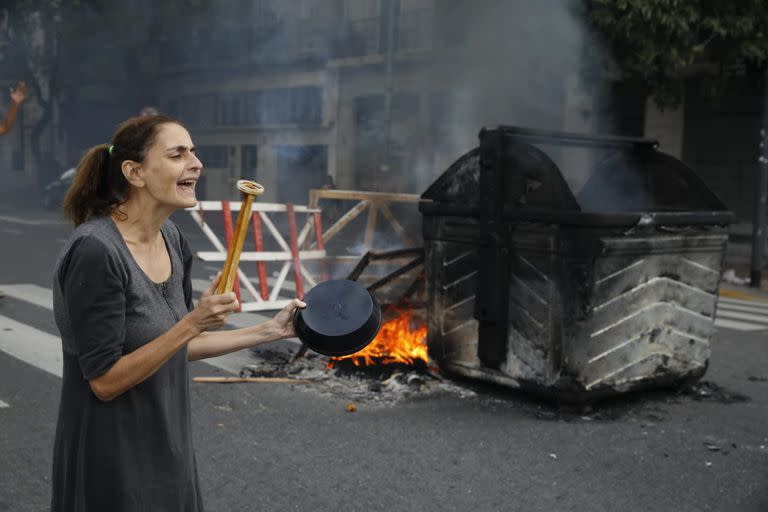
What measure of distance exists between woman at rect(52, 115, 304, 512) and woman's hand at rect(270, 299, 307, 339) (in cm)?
28

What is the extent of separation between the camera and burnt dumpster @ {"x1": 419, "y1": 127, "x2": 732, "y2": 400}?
5.04 m

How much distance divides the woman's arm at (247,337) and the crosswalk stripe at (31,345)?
3.99 m

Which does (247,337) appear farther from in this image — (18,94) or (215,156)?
(215,156)

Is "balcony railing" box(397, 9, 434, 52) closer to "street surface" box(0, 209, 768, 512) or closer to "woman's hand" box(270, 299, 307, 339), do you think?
"street surface" box(0, 209, 768, 512)

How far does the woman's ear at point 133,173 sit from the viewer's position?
2096 mm

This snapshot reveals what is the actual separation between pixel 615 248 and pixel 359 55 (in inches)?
851

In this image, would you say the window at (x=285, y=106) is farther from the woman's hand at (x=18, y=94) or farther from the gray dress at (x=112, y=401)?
the gray dress at (x=112, y=401)

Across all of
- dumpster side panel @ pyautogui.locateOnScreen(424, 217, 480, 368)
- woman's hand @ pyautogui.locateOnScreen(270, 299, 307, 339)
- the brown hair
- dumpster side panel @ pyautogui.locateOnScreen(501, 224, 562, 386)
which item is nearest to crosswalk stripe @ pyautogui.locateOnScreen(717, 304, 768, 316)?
dumpster side panel @ pyautogui.locateOnScreen(424, 217, 480, 368)

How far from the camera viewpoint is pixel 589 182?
680cm

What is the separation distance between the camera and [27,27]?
2866 centimetres

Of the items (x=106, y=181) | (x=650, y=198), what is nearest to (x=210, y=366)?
(x=650, y=198)

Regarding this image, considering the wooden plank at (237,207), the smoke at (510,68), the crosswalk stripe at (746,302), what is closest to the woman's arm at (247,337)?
the wooden plank at (237,207)

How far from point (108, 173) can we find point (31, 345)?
17.5 feet

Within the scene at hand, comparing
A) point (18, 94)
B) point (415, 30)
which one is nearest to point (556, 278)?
point (18, 94)
